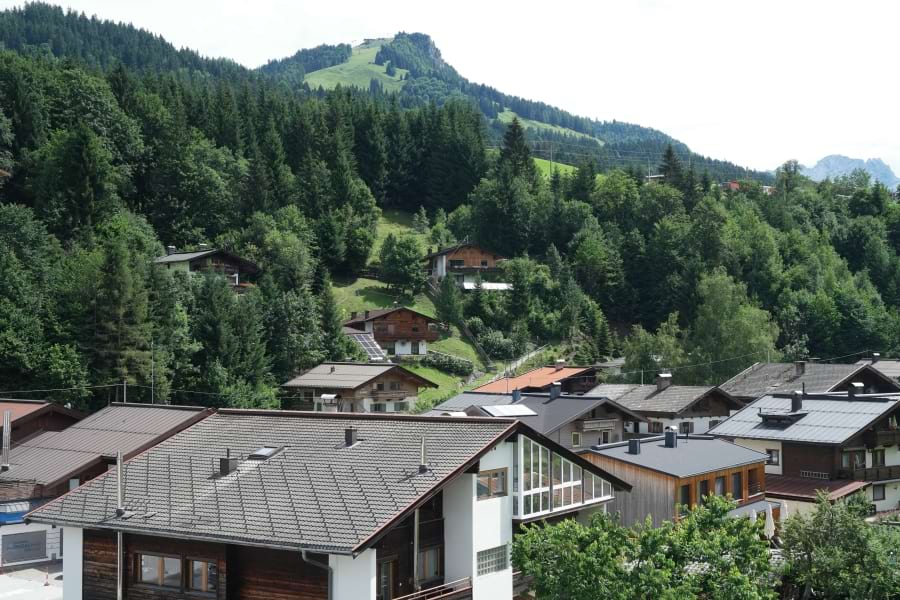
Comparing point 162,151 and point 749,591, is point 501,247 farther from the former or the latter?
point 749,591

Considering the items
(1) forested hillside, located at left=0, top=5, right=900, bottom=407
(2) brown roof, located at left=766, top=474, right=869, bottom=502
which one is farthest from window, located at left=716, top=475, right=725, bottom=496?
(1) forested hillside, located at left=0, top=5, right=900, bottom=407

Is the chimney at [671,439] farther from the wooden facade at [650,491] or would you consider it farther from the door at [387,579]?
the door at [387,579]

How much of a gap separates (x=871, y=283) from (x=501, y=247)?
3856 centimetres

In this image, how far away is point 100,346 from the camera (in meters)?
51.0

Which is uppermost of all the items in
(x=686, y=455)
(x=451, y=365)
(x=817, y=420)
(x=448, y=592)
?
(x=451, y=365)

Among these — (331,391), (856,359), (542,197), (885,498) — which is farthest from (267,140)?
(885,498)

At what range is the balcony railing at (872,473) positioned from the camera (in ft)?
134

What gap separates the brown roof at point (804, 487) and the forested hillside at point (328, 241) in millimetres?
28666

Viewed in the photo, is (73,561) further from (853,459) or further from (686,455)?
(853,459)

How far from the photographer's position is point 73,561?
22281 mm

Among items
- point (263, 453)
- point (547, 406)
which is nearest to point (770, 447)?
point (547, 406)

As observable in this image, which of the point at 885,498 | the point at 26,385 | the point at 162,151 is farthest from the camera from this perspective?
the point at 162,151

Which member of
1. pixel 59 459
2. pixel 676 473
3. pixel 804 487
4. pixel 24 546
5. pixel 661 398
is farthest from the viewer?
pixel 661 398

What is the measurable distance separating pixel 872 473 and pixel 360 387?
2784 cm
